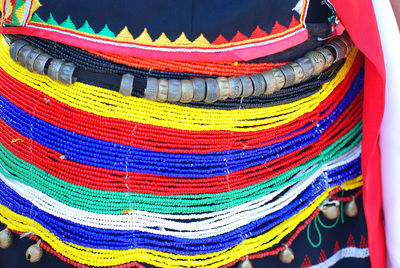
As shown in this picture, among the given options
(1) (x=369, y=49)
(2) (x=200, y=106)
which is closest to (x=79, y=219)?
(2) (x=200, y=106)

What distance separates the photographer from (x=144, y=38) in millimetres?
701

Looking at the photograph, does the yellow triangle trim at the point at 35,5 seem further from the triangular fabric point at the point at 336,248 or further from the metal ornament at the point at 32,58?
the triangular fabric point at the point at 336,248

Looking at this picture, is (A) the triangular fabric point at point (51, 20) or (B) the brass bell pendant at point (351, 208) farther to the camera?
(B) the brass bell pendant at point (351, 208)

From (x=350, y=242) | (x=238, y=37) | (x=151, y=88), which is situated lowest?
(x=350, y=242)

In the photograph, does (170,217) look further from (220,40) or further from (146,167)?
(220,40)

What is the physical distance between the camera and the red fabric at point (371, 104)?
79 centimetres

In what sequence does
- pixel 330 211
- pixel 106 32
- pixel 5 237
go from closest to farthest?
pixel 106 32
pixel 5 237
pixel 330 211

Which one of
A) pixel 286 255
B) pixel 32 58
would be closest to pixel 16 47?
pixel 32 58

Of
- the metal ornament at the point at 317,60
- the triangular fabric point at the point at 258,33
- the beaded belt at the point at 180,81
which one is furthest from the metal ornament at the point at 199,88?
the metal ornament at the point at 317,60

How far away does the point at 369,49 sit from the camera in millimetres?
806

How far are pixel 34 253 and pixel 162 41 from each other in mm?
424

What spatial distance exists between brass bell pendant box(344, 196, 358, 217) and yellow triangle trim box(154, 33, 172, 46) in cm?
52

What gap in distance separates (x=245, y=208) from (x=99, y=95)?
13.1 inches

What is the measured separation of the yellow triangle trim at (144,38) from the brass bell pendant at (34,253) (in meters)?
0.39
